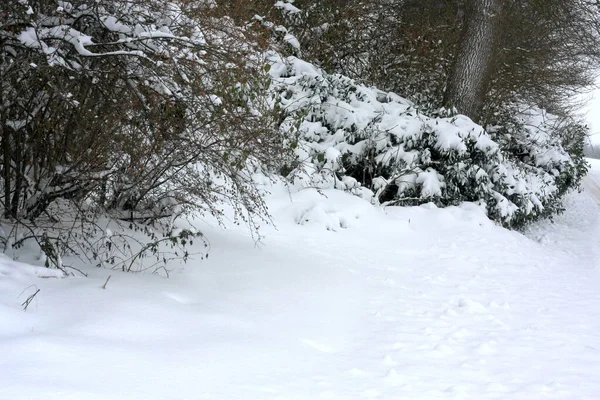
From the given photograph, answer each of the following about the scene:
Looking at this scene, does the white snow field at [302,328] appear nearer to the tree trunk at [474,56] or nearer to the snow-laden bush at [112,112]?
the snow-laden bush at [112,112]

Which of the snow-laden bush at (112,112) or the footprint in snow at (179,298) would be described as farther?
the footprint in snow at (179,298)

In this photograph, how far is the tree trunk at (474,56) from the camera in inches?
434

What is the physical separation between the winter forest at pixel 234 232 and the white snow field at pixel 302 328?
22mm

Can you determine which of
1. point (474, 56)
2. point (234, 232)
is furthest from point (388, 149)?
point (234, 232)

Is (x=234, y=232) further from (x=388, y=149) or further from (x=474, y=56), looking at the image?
(x=474, y=56)

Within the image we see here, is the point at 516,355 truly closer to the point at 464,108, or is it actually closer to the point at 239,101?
the point at 239,101

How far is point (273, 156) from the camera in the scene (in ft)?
17.5

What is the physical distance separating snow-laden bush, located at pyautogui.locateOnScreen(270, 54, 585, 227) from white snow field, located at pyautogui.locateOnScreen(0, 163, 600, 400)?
2034 mm

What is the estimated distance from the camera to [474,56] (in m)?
11.2

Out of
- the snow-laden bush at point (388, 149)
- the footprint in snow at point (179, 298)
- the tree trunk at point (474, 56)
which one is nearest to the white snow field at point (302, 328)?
the footprint in snow at point (179, 298)

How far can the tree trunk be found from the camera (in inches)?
434

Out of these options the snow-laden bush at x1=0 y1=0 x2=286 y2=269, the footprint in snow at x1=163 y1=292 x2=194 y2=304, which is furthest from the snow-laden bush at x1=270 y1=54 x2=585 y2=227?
the footprint in snow at x1=163 y1=292 x2=194 y2=304

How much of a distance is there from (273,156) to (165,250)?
150cm

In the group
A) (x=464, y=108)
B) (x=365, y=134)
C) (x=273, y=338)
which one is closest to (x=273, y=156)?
(x=273, y=338)
